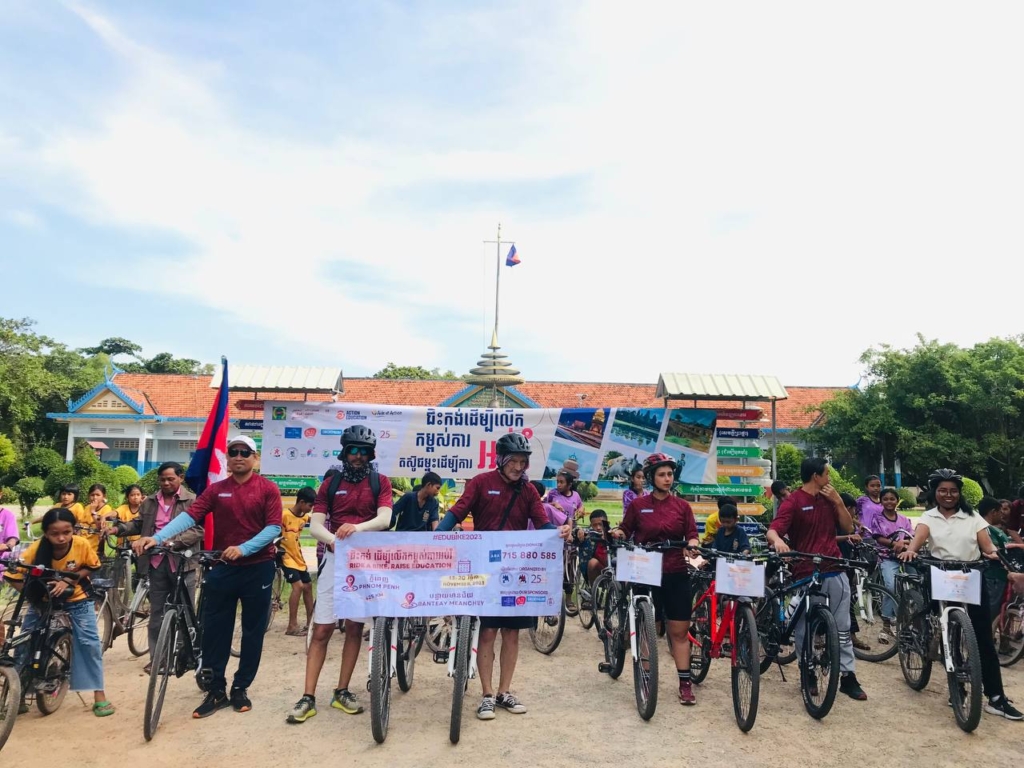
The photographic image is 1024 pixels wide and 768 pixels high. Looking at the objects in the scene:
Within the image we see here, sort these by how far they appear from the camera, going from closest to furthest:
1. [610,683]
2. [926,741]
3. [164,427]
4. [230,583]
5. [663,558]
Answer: [926,741] → [230,583] → [663,558] → [610,683] → [164,427]

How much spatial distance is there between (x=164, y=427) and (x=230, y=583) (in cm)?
3220

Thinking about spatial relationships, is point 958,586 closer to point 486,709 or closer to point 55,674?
point 486,709

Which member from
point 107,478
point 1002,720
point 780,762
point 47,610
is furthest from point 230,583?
point 107,478

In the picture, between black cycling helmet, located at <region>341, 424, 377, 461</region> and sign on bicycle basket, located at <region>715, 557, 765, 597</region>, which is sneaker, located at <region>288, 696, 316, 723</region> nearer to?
black cycling helmet, located at <region>341, 424, 377, 461</region>

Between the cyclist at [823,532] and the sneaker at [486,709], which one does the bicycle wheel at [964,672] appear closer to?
the cyclist at [823,532]

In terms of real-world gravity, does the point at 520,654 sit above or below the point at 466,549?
below

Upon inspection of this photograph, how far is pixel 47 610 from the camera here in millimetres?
5195

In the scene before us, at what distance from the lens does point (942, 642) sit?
5.47m

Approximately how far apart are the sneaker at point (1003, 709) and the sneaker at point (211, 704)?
18.0 ft

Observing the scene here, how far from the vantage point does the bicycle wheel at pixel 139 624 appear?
7.03m

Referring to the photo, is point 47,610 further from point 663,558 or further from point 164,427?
point 164,427

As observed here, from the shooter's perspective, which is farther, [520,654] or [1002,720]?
[520,654]

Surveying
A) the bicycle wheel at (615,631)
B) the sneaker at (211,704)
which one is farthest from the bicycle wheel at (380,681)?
the bicycle wheel at (615,631)

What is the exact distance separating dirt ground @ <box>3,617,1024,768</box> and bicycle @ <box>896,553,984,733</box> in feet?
0.57
